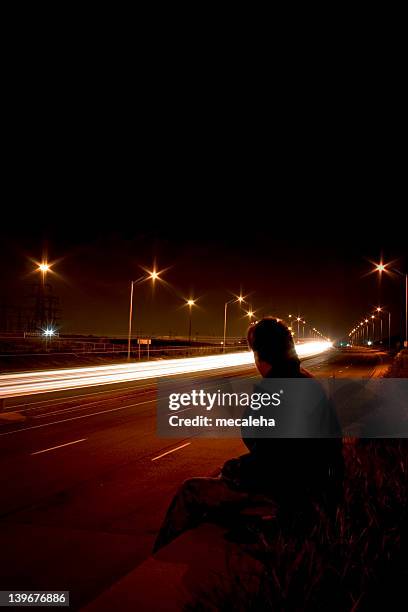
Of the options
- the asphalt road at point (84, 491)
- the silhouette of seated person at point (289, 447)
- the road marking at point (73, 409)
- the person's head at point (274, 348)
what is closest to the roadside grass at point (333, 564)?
the silhouette of seated person at point (289, 447)

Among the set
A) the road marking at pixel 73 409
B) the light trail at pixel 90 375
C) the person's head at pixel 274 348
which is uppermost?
the person's head at pixel 274 348

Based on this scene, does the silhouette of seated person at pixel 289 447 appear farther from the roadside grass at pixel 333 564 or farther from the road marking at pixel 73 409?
the road marking at pixel 73 409

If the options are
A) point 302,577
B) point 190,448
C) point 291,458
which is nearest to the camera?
point 302,577

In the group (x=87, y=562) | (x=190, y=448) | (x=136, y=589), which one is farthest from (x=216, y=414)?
(x=136, y=589)

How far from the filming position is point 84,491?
9219 millimetres

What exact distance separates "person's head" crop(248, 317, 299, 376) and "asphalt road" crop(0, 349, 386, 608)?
8.86 ft

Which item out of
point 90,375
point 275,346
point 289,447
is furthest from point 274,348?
point 90,375

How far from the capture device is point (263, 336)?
454 cm

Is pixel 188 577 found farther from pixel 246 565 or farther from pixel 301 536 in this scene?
pixel 301 536

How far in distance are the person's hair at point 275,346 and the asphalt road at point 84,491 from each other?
8.98ft

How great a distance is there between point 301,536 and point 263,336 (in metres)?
1.56

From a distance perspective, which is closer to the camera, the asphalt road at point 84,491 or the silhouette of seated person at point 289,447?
the silhouette of seated person at point 289,447

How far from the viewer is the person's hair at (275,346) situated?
4.50 meters

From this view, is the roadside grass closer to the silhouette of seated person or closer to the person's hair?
the silhouette of seated person
